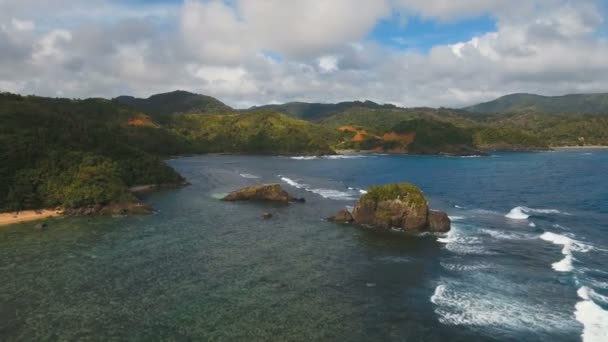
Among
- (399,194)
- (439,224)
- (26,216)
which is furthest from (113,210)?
(439,224)

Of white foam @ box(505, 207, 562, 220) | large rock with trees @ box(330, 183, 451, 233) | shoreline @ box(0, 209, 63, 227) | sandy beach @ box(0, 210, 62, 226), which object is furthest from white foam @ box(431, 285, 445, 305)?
sandy beach @ box(0, 210, 62, 226)

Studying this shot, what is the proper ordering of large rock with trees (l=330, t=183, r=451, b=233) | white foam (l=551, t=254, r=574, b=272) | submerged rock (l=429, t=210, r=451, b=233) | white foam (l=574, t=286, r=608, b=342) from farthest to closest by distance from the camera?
large rock with trees (l=330, t=183, r=451, b=233) → submerged rock (l=429, t=210, r=451, b=233) → white foam (l=551, t=254, r=574, b=272) → white foam (l=574, t=286, r=608, b=342)

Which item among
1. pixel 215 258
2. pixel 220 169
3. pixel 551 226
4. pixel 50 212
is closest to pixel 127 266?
pixel 215 258

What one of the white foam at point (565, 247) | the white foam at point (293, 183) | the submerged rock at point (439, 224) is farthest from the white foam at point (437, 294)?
the white foam at point (293, 183)

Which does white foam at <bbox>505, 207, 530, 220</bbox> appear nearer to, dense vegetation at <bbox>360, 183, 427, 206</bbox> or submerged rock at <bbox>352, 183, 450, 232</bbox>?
submerged rock at <bbox>352, 183, 450, 232</bbox>

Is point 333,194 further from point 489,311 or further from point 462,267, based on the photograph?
point 489,311

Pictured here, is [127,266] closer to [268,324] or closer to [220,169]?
[268,324]
